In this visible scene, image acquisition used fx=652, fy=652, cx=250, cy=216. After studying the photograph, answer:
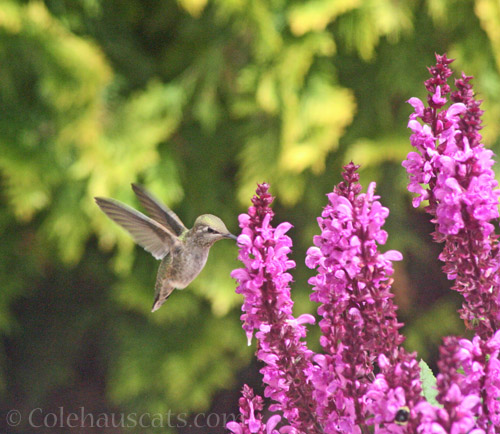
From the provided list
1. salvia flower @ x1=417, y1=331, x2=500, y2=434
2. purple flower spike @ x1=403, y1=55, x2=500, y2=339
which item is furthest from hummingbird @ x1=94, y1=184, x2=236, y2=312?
salvia flower @ x1=417, y1=331, x2=500, y2=434

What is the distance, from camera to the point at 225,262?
453 cm

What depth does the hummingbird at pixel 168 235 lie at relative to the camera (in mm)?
1783

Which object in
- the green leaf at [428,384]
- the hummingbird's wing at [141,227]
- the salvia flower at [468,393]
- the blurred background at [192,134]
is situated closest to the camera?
the salvia flower at [468,393]

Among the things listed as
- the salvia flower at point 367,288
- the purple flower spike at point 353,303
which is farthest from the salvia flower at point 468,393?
the purple flower spike at point 353,303

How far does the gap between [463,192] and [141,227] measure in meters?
1.09

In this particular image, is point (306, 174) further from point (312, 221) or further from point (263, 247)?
point (263, 247)

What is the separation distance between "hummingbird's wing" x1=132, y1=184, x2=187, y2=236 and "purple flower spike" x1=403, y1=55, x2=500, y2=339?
0.90 m

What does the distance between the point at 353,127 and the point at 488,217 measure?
364 centimetres

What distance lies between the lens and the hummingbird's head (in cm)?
177

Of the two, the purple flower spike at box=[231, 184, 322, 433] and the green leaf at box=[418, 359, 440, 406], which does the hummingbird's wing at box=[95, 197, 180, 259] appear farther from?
the green leaf at box=[418, 359, 440, 406]

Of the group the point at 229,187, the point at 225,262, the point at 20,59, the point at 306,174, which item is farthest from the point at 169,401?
the point at 20,59

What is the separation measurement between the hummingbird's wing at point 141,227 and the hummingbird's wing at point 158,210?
45 millimetres

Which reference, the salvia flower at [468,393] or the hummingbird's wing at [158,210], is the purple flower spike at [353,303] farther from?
the hummingbird's wing at [158,210]

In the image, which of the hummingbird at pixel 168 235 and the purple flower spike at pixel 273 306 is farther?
the hummingbird at pixel 168 235
